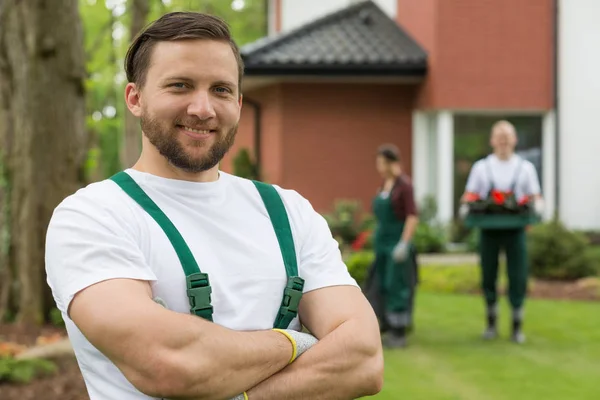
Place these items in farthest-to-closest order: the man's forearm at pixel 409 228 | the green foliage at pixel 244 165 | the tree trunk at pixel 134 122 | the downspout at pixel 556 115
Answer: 1. the green foliage at pixel 244 165
2. the tree trunk at pixel 134 122
3. the downspout at pixel 556 115
4. the man's forearm at pixel 409 228

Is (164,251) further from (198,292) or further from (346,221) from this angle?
(346,221)

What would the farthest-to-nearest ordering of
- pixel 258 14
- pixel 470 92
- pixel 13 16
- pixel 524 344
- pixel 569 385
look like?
1. pixel 258 14
2. pixel 470 92
3. pixel 524 344
4. pixel 13 16
5. pixel 569 385

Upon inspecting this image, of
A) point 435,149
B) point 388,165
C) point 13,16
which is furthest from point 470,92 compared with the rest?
point 13,16

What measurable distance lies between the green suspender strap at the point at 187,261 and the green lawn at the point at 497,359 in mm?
4912

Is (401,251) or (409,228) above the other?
(409,228)

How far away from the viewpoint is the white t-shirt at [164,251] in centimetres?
212

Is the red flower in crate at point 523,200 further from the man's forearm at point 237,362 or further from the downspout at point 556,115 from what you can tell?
the downspout at point 556,115

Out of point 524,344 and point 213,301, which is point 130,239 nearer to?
point 213,301

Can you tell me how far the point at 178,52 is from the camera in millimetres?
2258

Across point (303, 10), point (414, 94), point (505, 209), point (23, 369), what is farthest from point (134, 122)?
point (23, 369)

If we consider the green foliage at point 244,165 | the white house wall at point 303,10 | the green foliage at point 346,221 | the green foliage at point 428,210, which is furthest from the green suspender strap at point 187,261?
the white house wall at point 303,10

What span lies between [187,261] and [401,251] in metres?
7.00

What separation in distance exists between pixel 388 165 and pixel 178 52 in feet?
23.0

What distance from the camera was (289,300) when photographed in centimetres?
230
